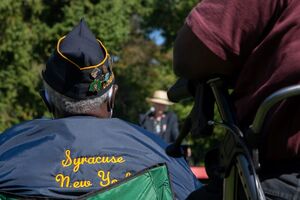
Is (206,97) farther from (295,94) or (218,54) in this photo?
(295,94)

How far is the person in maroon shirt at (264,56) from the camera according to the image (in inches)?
70.9

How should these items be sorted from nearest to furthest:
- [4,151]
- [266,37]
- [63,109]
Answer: [266,37], [4,151], [63,109]

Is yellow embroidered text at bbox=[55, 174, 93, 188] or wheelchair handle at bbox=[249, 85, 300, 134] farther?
yellow embroidered text at bbox=[55, 174, 93, 188]

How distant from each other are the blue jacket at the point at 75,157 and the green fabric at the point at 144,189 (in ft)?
0.12

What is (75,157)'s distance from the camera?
8.51ft

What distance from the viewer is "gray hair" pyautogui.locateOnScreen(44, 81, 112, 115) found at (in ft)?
9.40

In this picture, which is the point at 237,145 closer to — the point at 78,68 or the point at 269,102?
the point at 269,102

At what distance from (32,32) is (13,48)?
3.65 ft

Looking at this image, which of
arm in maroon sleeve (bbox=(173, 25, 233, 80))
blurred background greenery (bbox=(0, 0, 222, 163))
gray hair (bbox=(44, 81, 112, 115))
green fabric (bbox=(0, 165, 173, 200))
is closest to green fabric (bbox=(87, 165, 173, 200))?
green fabric (bbox=(0, 165, 173, 200))

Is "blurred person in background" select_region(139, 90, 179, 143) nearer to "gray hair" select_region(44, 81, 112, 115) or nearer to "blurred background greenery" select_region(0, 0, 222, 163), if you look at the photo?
"blurred background greenery" select_region(0, 0, 222, 163)

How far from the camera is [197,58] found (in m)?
1.92

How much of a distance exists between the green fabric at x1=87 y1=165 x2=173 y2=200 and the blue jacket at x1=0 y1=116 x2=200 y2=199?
0.12 feet

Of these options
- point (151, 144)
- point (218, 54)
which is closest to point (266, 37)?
point (218, 54)

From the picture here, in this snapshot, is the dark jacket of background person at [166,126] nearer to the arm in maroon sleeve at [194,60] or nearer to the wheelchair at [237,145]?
the wheelchair at [237,145]
